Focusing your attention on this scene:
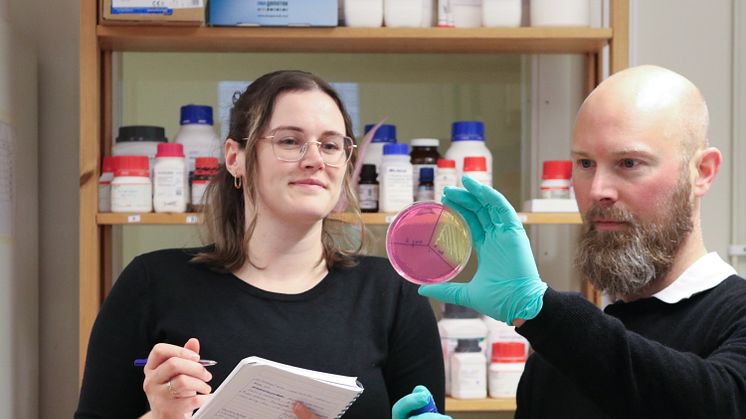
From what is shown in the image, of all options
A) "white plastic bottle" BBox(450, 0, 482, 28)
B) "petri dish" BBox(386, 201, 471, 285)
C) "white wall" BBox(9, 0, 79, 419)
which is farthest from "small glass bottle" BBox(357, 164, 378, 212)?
"petri dish" BBox(386, 201, 471, 285)

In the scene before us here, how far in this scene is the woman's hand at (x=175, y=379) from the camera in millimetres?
1376

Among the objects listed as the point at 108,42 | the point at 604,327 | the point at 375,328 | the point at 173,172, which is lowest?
the point at 375,328

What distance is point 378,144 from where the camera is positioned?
7.80 ft

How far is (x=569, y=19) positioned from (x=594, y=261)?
1.18 m

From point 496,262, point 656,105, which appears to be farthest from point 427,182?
point 496,262

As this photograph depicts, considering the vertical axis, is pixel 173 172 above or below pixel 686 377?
above

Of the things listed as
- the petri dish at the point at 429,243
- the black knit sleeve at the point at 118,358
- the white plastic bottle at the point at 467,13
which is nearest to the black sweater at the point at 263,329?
the black knit sleeve at the point at 118,358

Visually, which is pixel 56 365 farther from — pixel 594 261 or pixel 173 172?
pixel 594 261

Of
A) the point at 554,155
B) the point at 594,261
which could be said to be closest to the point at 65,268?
the point at 554,155

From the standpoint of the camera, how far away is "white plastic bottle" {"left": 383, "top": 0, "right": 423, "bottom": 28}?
229 cm

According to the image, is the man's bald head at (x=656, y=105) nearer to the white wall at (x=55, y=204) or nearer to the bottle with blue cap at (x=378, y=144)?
the bottle with blue cap at (x=378, y=144)

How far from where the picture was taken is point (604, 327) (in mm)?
1039

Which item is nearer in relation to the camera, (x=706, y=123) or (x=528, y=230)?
(x=706, y=123)

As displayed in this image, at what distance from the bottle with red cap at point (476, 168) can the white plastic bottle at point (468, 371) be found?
0.43m
